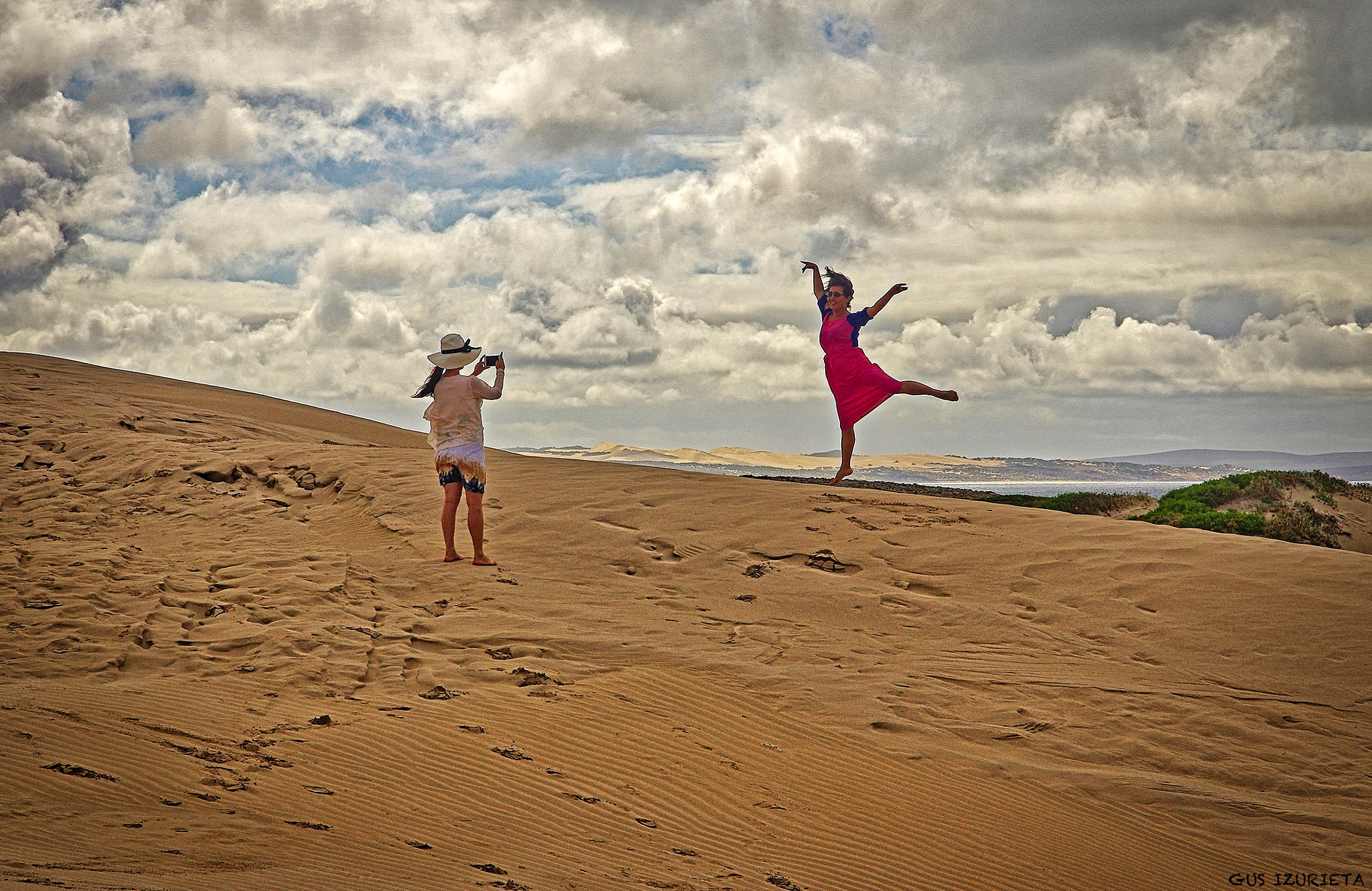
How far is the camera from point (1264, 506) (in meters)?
16.4

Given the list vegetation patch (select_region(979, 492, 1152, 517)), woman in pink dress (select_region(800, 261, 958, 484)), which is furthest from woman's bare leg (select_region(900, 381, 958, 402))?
vegetation patch (select_region(979, 492, 1152, 517))

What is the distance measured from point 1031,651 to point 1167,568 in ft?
8.91

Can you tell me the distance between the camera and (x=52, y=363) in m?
21.1

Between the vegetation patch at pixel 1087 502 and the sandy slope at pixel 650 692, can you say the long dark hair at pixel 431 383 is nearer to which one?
the sandy slope at pixel 650 692

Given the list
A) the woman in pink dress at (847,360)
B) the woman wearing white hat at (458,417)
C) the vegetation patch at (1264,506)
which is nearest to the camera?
the woman wearing white hat at (458,417)

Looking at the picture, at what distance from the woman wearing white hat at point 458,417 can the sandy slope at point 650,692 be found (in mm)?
874

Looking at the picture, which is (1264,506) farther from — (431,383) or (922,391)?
(431,383)

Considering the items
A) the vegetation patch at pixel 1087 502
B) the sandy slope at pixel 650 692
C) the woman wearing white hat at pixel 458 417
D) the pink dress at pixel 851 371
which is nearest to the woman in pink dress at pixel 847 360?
the pink dress at pixel 851 371

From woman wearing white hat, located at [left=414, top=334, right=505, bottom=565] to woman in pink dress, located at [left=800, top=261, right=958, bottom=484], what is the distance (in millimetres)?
5774

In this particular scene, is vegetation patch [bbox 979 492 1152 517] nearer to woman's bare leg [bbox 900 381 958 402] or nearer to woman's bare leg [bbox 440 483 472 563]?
woman's bare leg [bbox 900 381 958 402]

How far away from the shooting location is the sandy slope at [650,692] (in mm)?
4680

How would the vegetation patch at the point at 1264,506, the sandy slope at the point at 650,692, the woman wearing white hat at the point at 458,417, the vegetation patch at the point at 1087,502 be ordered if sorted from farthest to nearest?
the vegetation patch at the point at 1087,502, the vegetation patch at the point at 1264,506, the woman wearing white hat at the point at 458,417, the sandy slope at the point at 650,692

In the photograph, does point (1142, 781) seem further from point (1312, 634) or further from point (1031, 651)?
point (1312, 634)

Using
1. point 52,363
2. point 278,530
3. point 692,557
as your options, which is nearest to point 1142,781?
point 692,557
